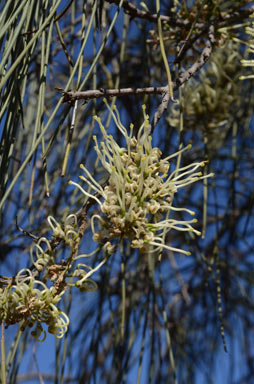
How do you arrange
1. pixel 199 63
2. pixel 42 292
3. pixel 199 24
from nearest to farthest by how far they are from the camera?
pixel 42 292, pixel 199 63, pixel 199 24

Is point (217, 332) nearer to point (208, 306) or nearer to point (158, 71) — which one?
point (208, 306)

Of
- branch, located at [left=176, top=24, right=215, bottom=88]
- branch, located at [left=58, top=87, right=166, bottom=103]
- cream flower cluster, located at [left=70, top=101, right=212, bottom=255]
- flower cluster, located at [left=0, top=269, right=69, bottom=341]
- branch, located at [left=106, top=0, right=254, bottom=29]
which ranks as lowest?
flower cluster, located at [left=0, top=269, right=69, bottom=341]

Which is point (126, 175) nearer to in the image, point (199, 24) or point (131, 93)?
point (131, 93)

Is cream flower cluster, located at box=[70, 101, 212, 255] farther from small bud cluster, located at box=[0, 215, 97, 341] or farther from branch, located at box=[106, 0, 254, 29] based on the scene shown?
branch, located at box=[106, 0, 254, 29]

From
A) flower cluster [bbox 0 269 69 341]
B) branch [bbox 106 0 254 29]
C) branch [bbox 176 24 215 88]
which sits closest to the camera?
flower cluster [bbox 0 269 69 341]

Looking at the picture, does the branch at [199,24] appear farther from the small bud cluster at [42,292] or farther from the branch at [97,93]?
the small bud cluster at [42,292]

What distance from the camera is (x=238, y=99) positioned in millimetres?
989

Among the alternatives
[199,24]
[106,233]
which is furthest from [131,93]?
[199,24]

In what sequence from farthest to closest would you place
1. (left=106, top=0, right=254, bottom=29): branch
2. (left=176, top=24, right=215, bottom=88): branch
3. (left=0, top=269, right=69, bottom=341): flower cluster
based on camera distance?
(left=106, top=0, right=254, bottom=29): branch
(left=176, top=24, right=215, bottom=88): branch
(left=0, top=269, right=69, bottom=341): flower cluster

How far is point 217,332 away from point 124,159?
95 centimetres

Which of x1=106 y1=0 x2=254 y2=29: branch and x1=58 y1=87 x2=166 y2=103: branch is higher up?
x1=106 y1=0 x2=254 y2=29: branch

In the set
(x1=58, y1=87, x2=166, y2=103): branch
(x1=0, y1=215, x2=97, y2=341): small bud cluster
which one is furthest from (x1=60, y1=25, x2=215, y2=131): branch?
(x1=0, y1=215, x2=97, y2=341): small bud cluster

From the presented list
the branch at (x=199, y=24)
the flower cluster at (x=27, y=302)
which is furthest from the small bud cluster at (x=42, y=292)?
the branch at (x=199, y=24)

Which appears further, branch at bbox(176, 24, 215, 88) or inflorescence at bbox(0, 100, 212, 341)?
branch at bbox(176, 24, 215, 88)
